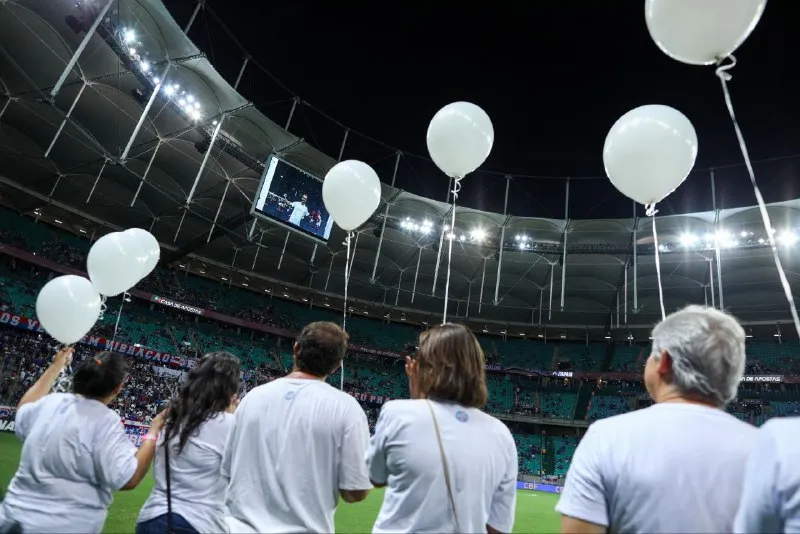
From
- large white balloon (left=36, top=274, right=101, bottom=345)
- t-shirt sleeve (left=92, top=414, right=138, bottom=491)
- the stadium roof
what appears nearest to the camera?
t-shirt sleeve (left=92, top=414, right=138, bottom=491)

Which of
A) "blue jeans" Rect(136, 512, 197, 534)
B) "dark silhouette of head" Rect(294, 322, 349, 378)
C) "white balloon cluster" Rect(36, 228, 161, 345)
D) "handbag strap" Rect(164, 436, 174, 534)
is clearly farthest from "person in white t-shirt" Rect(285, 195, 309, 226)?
"dark silhouette of head" Rect(294, 322, 349, 378)

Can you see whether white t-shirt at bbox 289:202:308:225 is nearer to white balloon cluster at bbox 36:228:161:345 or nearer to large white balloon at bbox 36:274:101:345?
white balloon cluster at bbox 36:228:161:345

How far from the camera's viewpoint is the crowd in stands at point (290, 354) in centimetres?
2309

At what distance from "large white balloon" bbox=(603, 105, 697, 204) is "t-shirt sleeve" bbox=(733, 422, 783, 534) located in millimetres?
3792

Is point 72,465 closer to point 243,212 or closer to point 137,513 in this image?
point 137,513

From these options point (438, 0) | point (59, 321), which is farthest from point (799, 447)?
point (438, 0)

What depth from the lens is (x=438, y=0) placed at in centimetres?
1277

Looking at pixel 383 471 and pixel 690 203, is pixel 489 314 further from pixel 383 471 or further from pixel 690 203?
pixel 383 471

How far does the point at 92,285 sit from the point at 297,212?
475 inches

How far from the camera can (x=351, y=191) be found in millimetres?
5922

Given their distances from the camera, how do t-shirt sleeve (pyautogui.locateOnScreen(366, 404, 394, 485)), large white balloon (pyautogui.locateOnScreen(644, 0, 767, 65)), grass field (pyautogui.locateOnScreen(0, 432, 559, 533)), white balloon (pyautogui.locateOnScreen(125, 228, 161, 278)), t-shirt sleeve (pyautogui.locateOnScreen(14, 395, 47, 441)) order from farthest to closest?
grass field (pyautogui.locateOnScreen(0, 432, 559, 533))
white balloon (pyautogui.locateOnScreen(125, 228, 161, 278))
large white balloon (pyautogui.locateOnScreen(644, 0, 767, 65))
t-shirt sleeve (pyautogui.locateOnScreen(14, 395, 47, 441))
t-shirt sleeve (pyautogui.locateOnScreen(366, 404, 394, 485))

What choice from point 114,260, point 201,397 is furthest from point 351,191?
point 201,397

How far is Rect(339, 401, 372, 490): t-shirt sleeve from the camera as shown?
1.97 metres

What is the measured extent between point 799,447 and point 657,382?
48 cm
